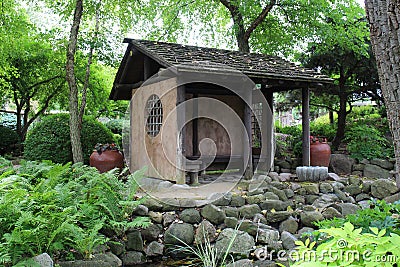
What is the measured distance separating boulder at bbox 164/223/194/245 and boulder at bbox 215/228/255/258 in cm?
46

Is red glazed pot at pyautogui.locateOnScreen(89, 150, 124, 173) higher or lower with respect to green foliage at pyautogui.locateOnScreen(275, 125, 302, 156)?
lower

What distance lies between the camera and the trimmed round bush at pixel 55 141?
1036 cm

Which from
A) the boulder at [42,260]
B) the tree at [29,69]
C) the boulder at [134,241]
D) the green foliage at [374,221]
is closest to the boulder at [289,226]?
the boulder at [134,241]

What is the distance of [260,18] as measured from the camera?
13766 mm

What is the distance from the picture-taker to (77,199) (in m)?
5.55

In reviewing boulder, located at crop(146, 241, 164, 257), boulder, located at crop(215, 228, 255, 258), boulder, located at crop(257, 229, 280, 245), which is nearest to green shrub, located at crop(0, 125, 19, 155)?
boulder, located at crop(146, 241, 164, 257)

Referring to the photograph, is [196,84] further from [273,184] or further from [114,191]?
[114,191]

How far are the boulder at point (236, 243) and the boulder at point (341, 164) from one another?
5.70m

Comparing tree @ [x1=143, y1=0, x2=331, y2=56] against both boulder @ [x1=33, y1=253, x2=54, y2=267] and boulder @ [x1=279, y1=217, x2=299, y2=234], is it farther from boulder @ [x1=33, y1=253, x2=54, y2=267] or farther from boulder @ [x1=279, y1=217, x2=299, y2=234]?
boulder @ [x1=33, y1=253, x2=54, y2=267]

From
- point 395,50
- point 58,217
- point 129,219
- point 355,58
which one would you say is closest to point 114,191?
point 129,219

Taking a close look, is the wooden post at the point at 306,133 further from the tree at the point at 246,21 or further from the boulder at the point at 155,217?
the tree at the point at 246,21

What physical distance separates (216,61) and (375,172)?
527 cm

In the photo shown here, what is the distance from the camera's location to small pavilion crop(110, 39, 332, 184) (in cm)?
772

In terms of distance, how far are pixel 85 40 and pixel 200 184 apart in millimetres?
6004
